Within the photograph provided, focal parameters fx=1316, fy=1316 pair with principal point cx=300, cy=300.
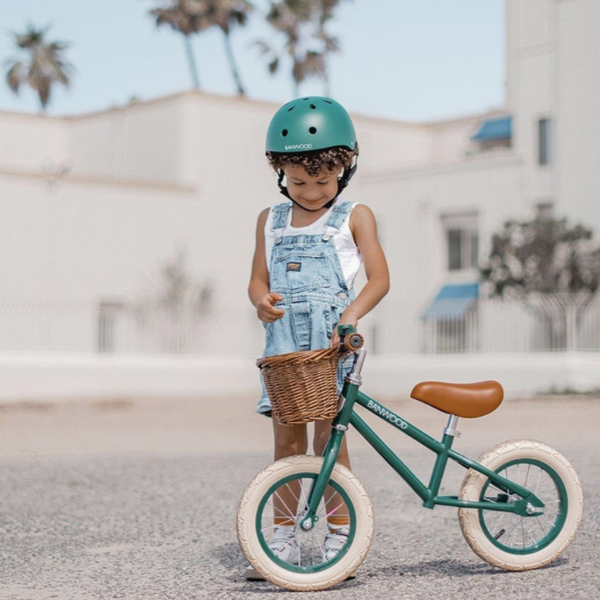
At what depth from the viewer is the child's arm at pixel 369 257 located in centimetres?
510

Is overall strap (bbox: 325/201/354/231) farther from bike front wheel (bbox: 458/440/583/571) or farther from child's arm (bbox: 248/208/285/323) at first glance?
bike front wheel (bbox: 458/440/583/571)

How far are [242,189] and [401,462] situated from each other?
3264 centimetres

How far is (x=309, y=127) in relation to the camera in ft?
16.6

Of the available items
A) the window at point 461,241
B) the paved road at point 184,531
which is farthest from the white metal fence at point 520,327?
the window at point 461,241

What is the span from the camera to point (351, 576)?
16.7 ft

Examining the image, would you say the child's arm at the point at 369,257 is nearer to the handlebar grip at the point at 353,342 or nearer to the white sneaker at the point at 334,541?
the handlebar grip at the point at 353,342

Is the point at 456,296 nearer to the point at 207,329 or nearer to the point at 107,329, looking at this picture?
Result: the point at 207,329

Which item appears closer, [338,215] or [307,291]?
[307,291]

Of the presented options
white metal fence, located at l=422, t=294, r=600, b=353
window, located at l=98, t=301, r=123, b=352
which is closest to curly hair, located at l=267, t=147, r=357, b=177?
white metal fence, located at l=422, t=294, r=600, b=353

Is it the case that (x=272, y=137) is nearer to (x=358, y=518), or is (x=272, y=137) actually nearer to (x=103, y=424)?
(x=358, y=518)

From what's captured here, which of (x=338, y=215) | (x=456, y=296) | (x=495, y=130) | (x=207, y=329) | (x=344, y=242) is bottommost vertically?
(x=207, y=329)

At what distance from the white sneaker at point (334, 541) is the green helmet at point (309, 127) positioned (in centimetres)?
146

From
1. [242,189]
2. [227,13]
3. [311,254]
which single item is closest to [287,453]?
[311,254]

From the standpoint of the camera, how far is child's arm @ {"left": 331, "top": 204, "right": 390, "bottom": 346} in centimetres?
510
